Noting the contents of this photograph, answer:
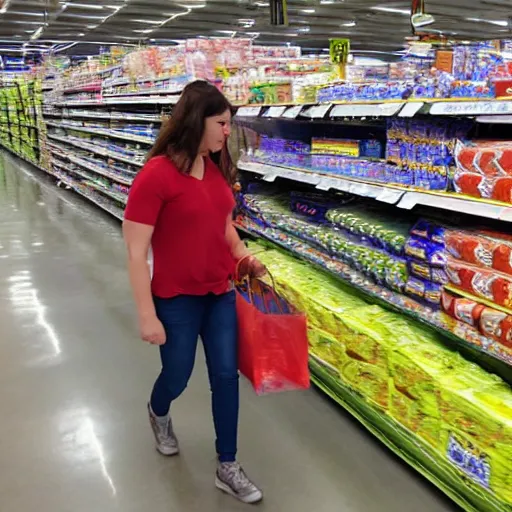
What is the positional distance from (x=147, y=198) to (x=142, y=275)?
0.25 metres

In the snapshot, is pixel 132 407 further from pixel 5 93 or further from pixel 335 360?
pixel 5 93

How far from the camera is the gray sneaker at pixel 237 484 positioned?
2.17 meters

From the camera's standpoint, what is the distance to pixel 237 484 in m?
2.18

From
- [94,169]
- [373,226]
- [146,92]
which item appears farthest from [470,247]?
[94,169]

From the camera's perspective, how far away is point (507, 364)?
2201 millimetres

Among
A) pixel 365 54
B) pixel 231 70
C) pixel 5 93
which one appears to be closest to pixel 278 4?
pixel 231 70

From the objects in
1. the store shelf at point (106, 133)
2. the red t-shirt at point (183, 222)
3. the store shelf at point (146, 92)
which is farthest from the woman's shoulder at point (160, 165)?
the store shelf at point (106, 133)

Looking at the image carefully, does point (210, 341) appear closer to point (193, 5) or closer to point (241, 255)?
point (241, 255)

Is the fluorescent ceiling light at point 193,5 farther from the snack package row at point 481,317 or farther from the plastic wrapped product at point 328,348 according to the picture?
the snack package row at point 481,317

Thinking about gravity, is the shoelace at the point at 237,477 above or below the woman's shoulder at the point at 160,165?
below

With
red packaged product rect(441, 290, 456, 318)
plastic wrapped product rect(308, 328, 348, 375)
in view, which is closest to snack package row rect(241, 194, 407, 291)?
red packaged product rect(441, 290, 456, 318)

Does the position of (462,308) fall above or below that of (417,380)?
above

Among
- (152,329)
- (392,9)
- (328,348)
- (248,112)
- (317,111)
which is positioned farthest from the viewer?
(392,9)

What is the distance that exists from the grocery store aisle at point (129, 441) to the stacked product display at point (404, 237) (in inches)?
7.5
